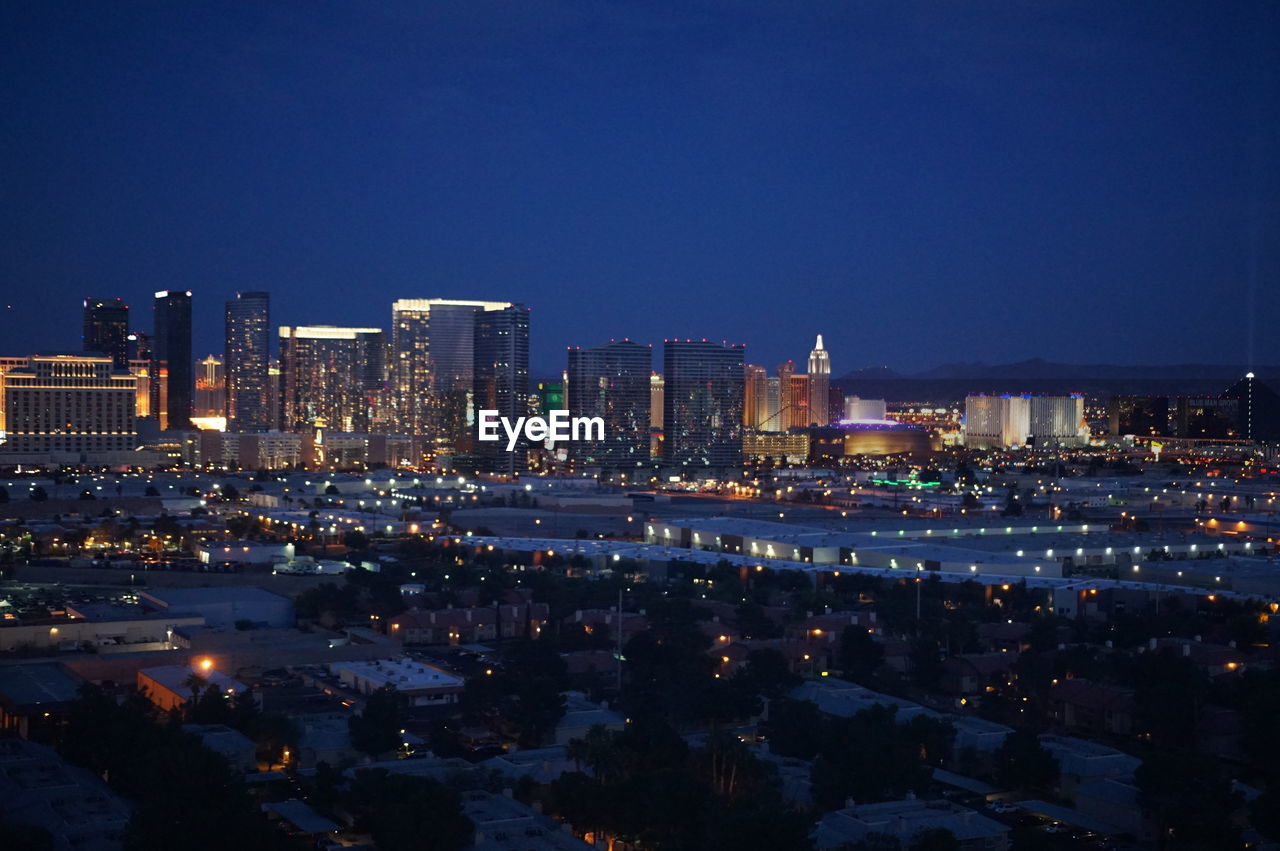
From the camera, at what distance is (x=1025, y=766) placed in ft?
23.0

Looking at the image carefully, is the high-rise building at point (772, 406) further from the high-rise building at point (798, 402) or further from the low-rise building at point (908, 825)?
the low-rise building at point (908, 825)

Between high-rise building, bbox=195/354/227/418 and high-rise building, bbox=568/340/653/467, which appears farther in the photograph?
high-rise building, bbox=195/354/227/418

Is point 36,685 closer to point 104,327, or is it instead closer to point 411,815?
point 411,815

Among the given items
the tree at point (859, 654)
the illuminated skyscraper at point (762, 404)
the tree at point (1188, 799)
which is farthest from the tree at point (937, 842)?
the illuminated skyscraper at point (762, 404)

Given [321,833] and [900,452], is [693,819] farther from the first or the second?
[900,452]

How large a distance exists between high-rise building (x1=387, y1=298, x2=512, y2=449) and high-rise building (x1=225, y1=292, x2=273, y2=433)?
5.40m

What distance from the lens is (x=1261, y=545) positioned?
57.3ft

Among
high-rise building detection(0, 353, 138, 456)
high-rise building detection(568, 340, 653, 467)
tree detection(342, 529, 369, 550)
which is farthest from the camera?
high-rise building detection(568, 340, 653, 467)

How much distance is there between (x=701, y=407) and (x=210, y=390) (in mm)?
34471

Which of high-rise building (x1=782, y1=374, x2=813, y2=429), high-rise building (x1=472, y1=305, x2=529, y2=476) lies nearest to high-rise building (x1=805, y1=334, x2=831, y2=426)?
high-rise building (x1=782, y1=374, x2=813, y2=429)

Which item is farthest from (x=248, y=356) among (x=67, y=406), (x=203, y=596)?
(x=203, y=596)

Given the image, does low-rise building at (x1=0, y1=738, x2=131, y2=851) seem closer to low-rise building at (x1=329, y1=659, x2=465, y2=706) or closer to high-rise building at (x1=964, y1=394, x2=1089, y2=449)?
low-rise building at (x1=329, y1=659, x2=465, y2=706)

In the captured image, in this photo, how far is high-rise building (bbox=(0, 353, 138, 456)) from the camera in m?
30.8

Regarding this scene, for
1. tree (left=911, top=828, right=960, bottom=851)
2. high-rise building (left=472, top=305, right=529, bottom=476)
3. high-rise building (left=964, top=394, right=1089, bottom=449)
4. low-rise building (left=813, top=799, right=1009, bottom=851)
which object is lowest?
low-rise building (left=813, top=799, right=1009, bottom=851)
